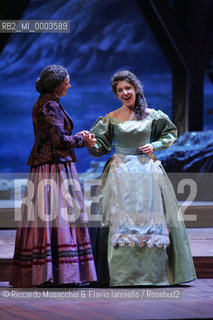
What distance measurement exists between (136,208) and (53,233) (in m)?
0.58

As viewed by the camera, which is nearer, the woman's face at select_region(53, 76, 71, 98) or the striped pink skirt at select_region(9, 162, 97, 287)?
the striped pink skirt at select_region(9, 162, 97, 287)

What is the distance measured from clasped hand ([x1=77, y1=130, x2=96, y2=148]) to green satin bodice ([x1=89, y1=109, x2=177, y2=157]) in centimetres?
21

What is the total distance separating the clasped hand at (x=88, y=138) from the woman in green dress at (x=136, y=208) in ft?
0.67

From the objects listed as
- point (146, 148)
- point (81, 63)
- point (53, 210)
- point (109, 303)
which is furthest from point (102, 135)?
point (81, 63)

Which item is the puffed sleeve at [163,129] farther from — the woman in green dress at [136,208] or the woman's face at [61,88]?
the woman's face at [61,88]

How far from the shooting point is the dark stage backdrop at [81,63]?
771cm

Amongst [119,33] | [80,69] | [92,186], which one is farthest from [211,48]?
[92,186]

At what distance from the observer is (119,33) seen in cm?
796

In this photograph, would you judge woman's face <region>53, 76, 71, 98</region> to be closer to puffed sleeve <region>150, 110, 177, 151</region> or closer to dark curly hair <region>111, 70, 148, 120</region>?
dark curly hair <region>111, 70, 148, 120</region>

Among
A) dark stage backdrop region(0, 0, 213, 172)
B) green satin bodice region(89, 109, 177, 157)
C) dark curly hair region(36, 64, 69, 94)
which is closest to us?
dark curly hair region(36, 64, 69, 94)

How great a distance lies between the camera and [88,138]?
364 cm

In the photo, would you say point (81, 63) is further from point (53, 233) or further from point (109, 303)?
point (109, 303)

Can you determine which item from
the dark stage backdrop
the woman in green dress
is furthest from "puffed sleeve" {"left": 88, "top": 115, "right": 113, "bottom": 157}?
the dark stage backdrop

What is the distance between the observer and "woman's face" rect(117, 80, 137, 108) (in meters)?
3.90
